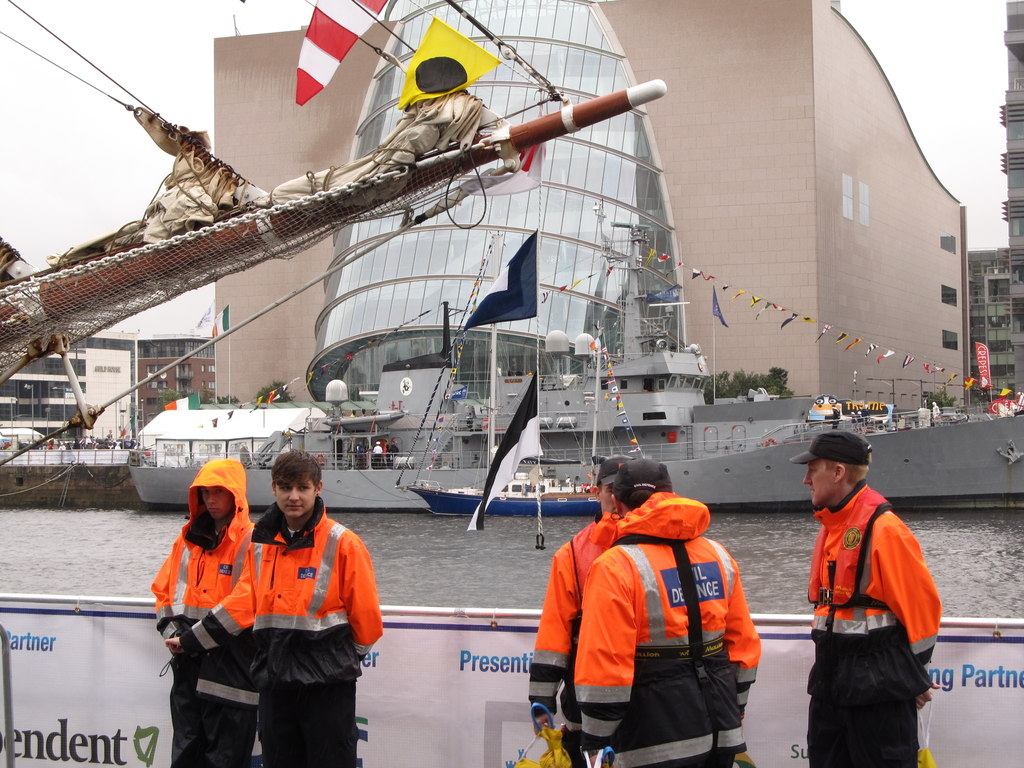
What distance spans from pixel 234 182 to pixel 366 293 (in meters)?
47.5

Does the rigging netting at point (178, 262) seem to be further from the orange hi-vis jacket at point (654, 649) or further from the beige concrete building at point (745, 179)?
the beige concrete building at point (745, 179)

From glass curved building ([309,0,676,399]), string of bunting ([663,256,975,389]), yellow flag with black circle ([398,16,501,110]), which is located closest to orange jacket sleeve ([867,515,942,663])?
yellow flag with black circle ([398,16,501,110])

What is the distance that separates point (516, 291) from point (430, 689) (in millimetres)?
11758

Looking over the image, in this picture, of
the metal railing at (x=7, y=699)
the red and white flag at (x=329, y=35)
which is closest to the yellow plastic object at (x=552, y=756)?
the metal railing at (x=7, y=699)

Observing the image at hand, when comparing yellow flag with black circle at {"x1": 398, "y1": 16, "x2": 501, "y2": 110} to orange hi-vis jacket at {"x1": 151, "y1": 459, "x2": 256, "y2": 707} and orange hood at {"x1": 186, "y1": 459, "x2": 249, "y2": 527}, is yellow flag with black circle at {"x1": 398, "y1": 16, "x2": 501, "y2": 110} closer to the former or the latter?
orange hood at {"x1": 186, "y1": 459, "x2": 249, "y2": 527}

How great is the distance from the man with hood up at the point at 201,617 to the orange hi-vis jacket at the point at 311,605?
1.35 ft

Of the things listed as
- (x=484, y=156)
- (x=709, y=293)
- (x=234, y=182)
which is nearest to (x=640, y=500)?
(x=484, y=156)

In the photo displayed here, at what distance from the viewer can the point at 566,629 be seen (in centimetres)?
386

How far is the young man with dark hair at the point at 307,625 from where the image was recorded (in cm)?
414

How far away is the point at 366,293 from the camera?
5356 centimetres

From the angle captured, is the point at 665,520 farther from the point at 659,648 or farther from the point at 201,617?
the point at 201,617

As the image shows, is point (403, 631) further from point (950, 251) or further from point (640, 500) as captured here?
point (950, 251)

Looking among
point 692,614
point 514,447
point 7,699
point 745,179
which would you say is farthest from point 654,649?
point 745,179

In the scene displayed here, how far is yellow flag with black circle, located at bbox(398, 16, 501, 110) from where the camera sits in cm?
639
